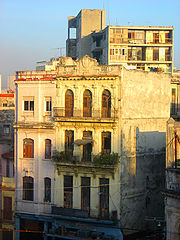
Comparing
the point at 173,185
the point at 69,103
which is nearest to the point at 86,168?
the point at 69,103

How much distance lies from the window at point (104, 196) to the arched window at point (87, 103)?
5.68 m

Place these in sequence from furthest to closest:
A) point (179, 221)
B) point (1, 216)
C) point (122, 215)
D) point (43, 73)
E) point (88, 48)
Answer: point (88, 48), point (1, 216), point (43, 73), point (122, 215), point (179, 221)

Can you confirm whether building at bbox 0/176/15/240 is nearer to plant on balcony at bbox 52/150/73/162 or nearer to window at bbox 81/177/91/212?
plant on balcony at bbox 52/150/73/162

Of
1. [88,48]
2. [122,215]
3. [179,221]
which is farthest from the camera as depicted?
[88,48]

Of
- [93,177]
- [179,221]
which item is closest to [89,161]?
[93,177]

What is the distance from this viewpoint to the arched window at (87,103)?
1423 inches

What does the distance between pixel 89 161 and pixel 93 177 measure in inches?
54.6

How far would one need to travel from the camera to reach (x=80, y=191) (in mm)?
36125

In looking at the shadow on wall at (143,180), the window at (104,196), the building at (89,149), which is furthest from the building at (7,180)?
the shadow on wall at (143,180)

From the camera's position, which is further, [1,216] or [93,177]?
[1,216]

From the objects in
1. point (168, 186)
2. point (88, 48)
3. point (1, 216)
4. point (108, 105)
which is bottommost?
point (1, 216)

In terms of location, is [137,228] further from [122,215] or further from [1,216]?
[1,216]

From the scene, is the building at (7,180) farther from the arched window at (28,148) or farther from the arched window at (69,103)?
the arched window at (69,103)

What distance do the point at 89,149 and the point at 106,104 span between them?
13.6ft
